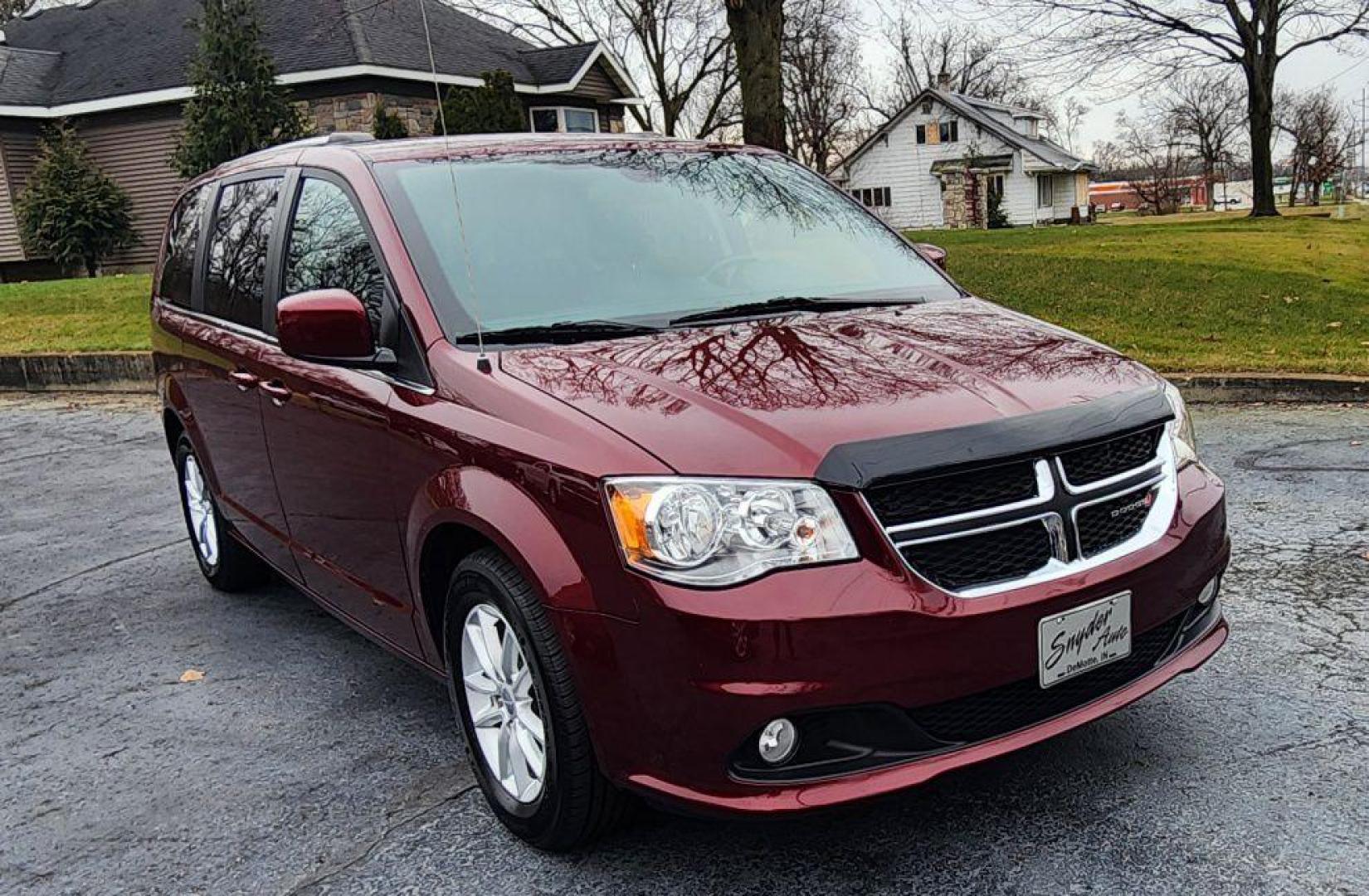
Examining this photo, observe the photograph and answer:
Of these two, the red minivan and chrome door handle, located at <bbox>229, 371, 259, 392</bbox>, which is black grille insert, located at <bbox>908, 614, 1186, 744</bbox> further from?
chrome door handle, located at <bbox>229, 371, 259, 392</bbox>

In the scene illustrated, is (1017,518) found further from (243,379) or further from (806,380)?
(243,379)

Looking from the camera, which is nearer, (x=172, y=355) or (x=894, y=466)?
(x=894, y=466)

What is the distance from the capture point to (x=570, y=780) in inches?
108

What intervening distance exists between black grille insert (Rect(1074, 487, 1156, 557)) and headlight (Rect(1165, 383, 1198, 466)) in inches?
9.9

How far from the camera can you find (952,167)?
5488 centimetres

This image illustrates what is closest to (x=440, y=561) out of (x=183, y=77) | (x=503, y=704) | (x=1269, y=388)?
(x=503, y=704)

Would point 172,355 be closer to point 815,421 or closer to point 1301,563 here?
point 815,421

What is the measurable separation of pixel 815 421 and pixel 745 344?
0.60 meters

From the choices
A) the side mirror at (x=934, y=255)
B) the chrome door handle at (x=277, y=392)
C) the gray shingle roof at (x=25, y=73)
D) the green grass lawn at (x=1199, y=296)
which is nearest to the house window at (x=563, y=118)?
the gray shingle roof at (x=25, y=73)

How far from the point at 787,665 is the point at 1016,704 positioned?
604 millimetres

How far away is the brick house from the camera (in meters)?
23.0

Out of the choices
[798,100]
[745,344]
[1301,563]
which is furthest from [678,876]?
[798,100]

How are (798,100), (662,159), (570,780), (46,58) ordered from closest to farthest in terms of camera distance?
(570,780) → (662,159) → (46,58) → (798,100)

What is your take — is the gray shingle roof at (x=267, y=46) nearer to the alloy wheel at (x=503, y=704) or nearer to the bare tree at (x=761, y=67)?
the bare tree at (x=761, y=67)
